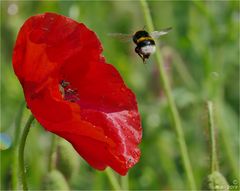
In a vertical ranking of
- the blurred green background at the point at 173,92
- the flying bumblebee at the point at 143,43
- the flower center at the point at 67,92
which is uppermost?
the flying bumblebee at the point at 143,43

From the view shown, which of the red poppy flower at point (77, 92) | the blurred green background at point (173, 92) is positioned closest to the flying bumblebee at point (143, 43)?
the red poppy flower at point (77, 92)

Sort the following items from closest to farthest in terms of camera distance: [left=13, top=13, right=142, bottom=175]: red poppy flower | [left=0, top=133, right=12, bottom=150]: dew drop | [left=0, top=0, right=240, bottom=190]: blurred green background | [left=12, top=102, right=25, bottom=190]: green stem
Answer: [left=13, top=13, right=142, bottom=175]: red poppy flower
[left=0, top=133, right=12, bottom=150]: dew drop
[left=12, top=102, right=25, bottom=190]: green stem
[left=0, top=0, right=240, bottom=190]: blurred green background

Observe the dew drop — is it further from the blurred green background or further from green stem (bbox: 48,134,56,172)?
the blurred green background

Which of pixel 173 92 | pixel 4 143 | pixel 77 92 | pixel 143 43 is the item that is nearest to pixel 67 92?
pixel 77 92

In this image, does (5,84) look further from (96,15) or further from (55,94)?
(55,94)

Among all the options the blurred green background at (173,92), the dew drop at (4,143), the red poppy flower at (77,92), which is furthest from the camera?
the blurred green background at (173,92)

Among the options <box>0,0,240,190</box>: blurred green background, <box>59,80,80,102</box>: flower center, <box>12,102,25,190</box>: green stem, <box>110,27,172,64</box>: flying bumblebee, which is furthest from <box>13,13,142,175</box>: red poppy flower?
<box>0,0,240,190</box>: blurred green background

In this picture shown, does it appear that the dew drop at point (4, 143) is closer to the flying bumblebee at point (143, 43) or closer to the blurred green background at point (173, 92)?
the flying bumblebee at point (143, 43)

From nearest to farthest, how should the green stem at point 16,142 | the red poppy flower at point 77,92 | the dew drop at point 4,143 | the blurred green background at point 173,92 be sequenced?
the red poppy flower at point 77,92
the dew drop at point 4,143
the green stem at point 16,142
the blurred green background at point 173,92
